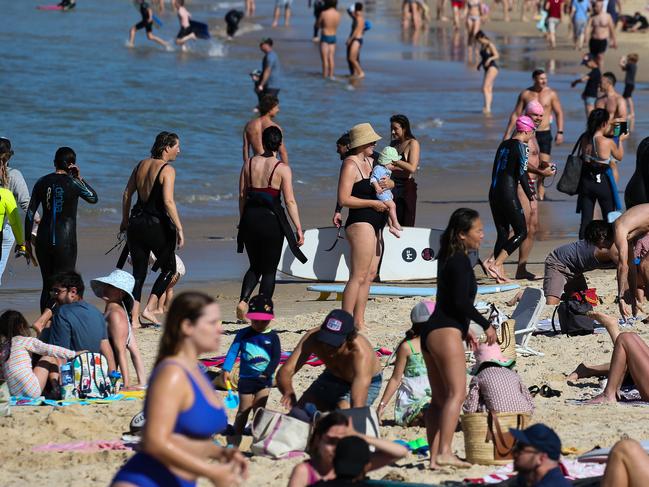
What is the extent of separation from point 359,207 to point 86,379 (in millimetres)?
2342

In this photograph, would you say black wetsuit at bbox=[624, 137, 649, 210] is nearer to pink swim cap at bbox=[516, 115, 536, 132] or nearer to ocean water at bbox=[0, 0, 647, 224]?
pink swim cap at bbox=[516, 115, 536, 132]

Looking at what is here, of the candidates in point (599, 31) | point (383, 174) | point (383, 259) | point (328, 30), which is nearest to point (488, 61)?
point (599, 31)

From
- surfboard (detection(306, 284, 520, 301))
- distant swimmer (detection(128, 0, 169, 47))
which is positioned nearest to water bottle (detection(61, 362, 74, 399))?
surfboard (detection(306, 284, 520, 301))

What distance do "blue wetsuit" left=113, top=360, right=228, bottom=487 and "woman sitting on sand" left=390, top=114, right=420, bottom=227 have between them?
21.3 ft

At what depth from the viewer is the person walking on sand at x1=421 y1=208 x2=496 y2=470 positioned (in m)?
6.12

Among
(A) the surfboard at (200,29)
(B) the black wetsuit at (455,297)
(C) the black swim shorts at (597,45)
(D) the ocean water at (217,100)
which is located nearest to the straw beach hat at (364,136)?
(B) the black wetsuit at (455,297)

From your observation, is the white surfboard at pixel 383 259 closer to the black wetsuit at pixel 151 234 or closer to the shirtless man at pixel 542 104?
the black wetsuit at pixel 151 234

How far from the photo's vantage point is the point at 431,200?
618 inches

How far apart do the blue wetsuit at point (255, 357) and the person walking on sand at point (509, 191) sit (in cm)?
455

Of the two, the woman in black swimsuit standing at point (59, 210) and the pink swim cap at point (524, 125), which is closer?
the woman in black swimsuit standing at point (59, 210)

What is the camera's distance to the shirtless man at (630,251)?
29.0ft

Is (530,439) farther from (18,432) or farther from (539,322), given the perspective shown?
(539,322)

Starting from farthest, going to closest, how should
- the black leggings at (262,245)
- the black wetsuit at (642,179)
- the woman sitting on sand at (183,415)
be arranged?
the black wetsuit at (642,179) → the black leggings at (262,245) → the woman sitting on sand at (183,415)

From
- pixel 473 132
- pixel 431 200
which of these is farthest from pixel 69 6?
pixel 431 200
